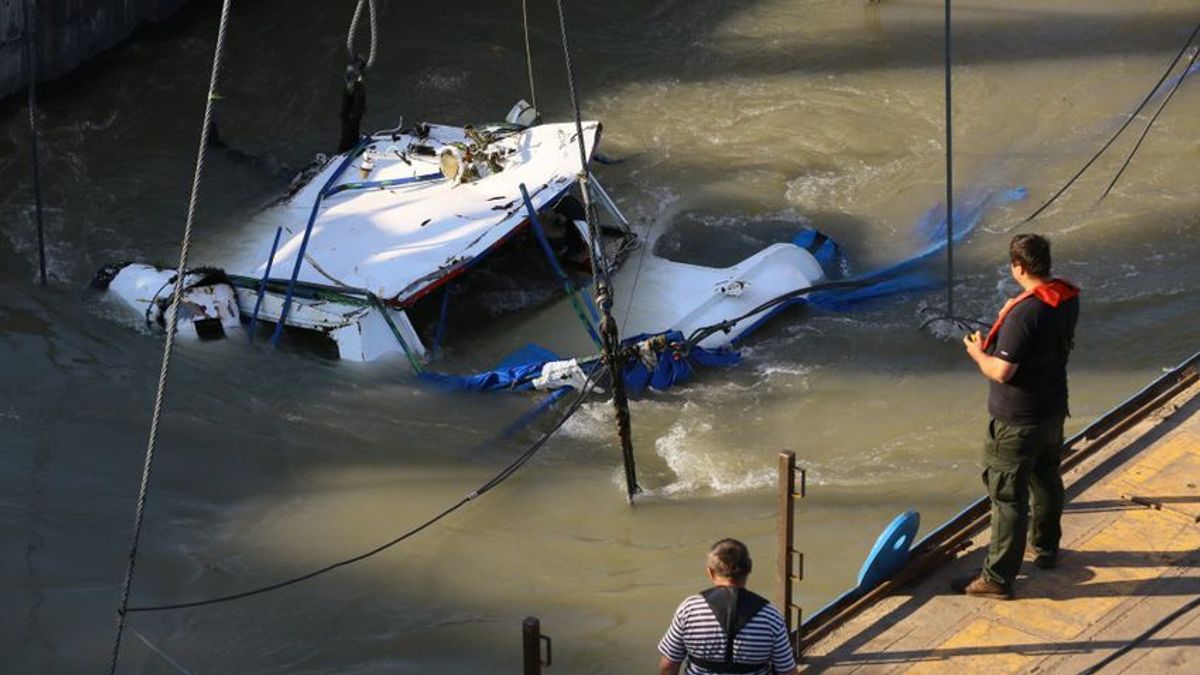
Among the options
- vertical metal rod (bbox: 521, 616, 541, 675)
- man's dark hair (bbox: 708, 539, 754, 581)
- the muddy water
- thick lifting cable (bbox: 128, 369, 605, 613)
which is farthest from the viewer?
the muddy water

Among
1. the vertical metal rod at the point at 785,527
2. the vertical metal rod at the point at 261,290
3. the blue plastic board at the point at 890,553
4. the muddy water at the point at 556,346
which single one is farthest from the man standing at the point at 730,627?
the vertical metal rod at the point at 261,290

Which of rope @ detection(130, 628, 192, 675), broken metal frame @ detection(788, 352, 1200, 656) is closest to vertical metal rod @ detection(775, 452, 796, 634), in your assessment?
broken metal frame @ detection(788, 352, 1200, 656)

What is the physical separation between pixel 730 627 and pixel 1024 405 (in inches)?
70.7

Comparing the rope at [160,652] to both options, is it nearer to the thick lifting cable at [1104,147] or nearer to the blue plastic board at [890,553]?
the blue plastic board at [890,553]

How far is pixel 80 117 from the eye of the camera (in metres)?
15.5

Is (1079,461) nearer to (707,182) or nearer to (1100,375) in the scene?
(1100,375)

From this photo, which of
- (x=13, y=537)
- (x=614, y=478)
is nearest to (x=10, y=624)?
(x=13, y=537)

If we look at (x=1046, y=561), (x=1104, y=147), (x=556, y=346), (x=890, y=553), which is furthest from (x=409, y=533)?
(x=1104, y=147)

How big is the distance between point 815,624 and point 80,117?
1111 cm

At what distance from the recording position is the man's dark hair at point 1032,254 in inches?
243

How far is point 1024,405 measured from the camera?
A: 20.9 feet

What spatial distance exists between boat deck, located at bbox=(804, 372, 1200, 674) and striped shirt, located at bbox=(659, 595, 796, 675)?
1.11 m

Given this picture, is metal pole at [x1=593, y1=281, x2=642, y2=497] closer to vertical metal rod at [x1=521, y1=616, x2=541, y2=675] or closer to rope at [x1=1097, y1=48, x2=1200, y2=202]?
vertical metal rod at [x1=521, y1=616, x2=541, y2=675]

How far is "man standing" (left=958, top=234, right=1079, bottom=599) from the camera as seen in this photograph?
6.23 m
